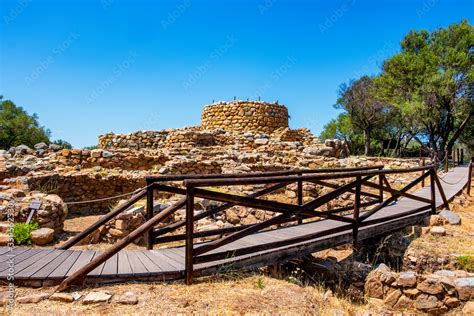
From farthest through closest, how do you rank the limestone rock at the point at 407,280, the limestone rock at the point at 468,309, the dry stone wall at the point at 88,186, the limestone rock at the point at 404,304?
1. the dry stone wall at the point at 88,186
2. the limestone rock at the point at 407,280
3. the limestone rock at the point at 404,304
4. the limestone rock at the point at 468,309

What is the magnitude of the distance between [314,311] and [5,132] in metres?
34.0

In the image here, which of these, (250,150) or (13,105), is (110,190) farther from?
(13,105)

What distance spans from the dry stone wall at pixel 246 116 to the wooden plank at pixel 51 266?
17.1 m

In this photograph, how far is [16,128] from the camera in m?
29.2

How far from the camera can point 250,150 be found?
16734 mm

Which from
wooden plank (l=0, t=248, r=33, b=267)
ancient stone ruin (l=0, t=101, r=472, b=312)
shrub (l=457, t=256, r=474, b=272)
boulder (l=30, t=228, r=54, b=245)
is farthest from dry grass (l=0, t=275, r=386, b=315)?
boulder (l=30, t=228, r=54, b=245)

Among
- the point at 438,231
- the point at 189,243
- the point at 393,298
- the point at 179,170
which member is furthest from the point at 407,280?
the point at 179,170

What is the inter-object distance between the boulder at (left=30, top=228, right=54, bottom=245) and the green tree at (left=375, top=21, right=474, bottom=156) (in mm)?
22015

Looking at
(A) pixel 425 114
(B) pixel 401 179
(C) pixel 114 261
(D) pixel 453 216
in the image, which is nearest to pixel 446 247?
(D) pixel 453 216

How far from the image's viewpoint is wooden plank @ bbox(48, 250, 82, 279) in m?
3.33

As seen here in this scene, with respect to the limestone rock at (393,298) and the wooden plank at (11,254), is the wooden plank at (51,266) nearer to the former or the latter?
the wooden plank at (11,254)

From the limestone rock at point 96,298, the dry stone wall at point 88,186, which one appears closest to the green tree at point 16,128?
the dry stone wall at point 88,186

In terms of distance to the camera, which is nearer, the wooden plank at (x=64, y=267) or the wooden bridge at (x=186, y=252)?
the wooden plank at (x=64, y=267)

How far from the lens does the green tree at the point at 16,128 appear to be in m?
28.7
